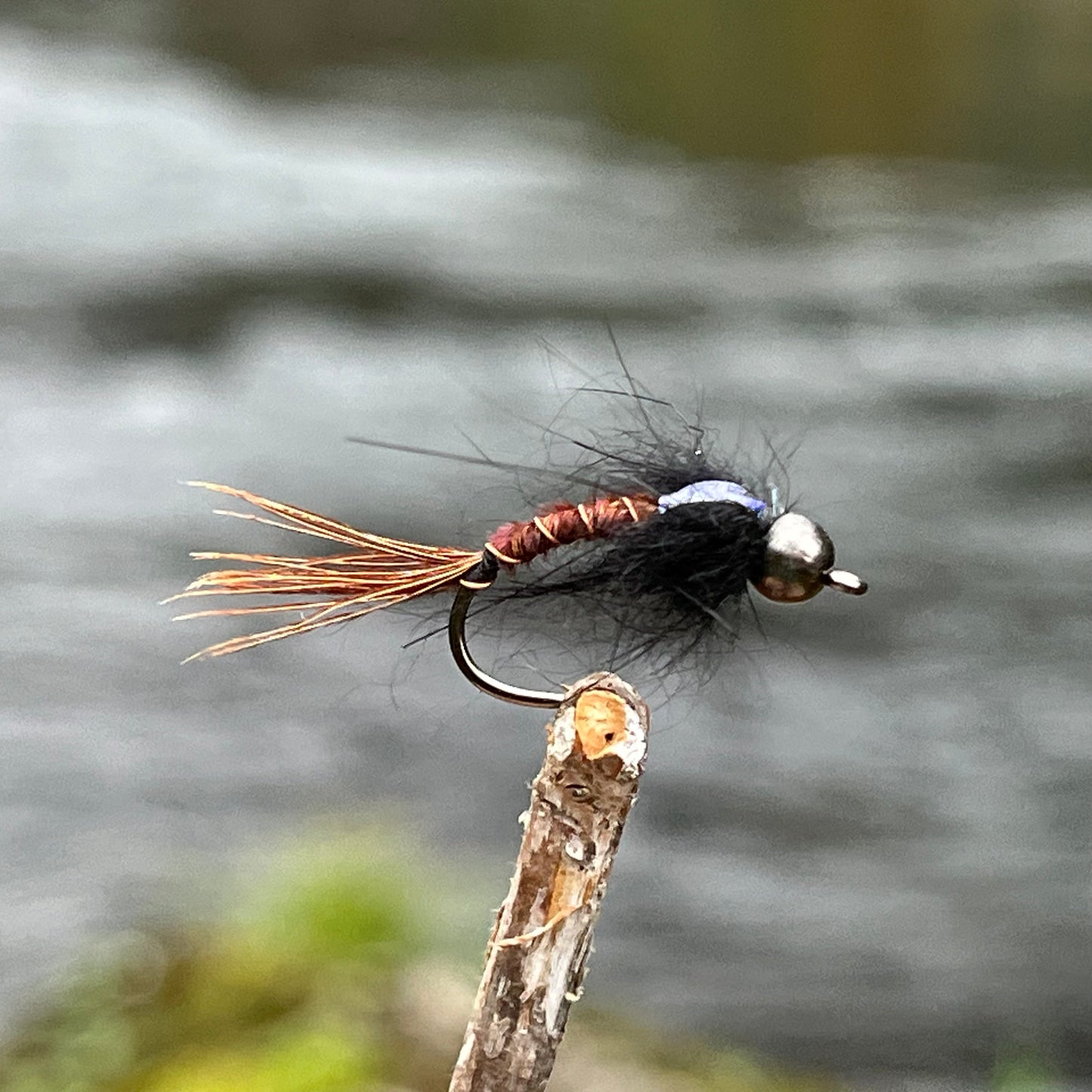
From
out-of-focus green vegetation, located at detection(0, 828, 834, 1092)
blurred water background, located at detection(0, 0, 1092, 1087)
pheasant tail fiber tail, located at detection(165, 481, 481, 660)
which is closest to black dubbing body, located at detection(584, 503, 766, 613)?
pheasant tail fiber tail, located at detection(165, 481, 481, 660)

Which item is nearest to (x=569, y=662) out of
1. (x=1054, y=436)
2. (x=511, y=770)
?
(x=511, y=770)

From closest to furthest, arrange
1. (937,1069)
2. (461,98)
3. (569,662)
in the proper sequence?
(937,1069), (569,662), (461,98)

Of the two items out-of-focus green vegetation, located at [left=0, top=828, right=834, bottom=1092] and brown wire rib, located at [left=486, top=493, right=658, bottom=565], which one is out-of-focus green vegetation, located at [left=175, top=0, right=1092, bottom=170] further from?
brown wire rib, located at [left=486, top=493, right=658, bottom=565]

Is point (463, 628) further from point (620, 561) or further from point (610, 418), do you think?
point (610, 418)

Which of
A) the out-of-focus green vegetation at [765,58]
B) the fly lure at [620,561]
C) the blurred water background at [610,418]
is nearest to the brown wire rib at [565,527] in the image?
the fly lure at [620,561]

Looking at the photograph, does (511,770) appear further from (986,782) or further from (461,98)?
(461,98)

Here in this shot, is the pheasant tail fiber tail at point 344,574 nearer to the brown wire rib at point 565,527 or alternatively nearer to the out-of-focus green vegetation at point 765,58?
the brown wire rib at point 565,527

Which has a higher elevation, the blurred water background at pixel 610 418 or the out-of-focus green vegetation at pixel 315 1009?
the blurred water background at pixel 610 418
